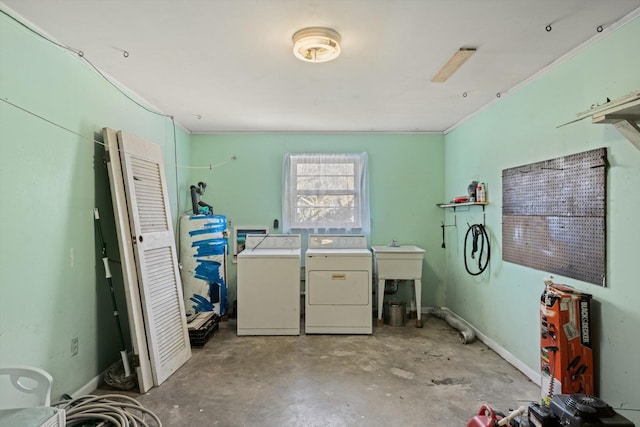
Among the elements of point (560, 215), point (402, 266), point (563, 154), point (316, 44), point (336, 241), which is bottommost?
point (402, 266)

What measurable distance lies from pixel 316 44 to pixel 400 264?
2.63 m

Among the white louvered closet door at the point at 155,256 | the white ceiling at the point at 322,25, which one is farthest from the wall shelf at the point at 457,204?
the white louvered closet door at the point at 155,256

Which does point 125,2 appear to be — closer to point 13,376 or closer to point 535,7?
point 13,376

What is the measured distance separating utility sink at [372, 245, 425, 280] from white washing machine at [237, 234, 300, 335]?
3.27 ft

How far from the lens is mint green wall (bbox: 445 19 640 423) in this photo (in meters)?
1.86

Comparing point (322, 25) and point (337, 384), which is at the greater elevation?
point (322, 25)

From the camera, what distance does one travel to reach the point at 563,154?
7.70 ft

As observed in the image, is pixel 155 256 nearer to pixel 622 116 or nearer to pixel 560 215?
pixel 560 215

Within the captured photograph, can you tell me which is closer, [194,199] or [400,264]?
[400,264]

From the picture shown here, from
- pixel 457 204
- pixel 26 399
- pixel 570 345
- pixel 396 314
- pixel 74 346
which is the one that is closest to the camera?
pixel 26 399

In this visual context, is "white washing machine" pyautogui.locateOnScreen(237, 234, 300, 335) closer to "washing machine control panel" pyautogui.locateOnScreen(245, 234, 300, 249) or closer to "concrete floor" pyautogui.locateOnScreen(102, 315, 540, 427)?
"concrete floor" pyautogui.locateOnScreen(102, 315, 540, 427)

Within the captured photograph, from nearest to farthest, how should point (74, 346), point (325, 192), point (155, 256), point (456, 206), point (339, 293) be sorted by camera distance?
point (74, 346), point (155, 256), point (339, 293), point (456, 206), point (325, 192)

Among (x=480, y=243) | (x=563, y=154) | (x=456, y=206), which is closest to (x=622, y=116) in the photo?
(x=563, y=154)

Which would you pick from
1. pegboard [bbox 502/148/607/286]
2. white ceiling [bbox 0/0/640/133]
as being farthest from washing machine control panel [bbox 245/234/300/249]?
pegboard [bbox 502/148/607/286]
